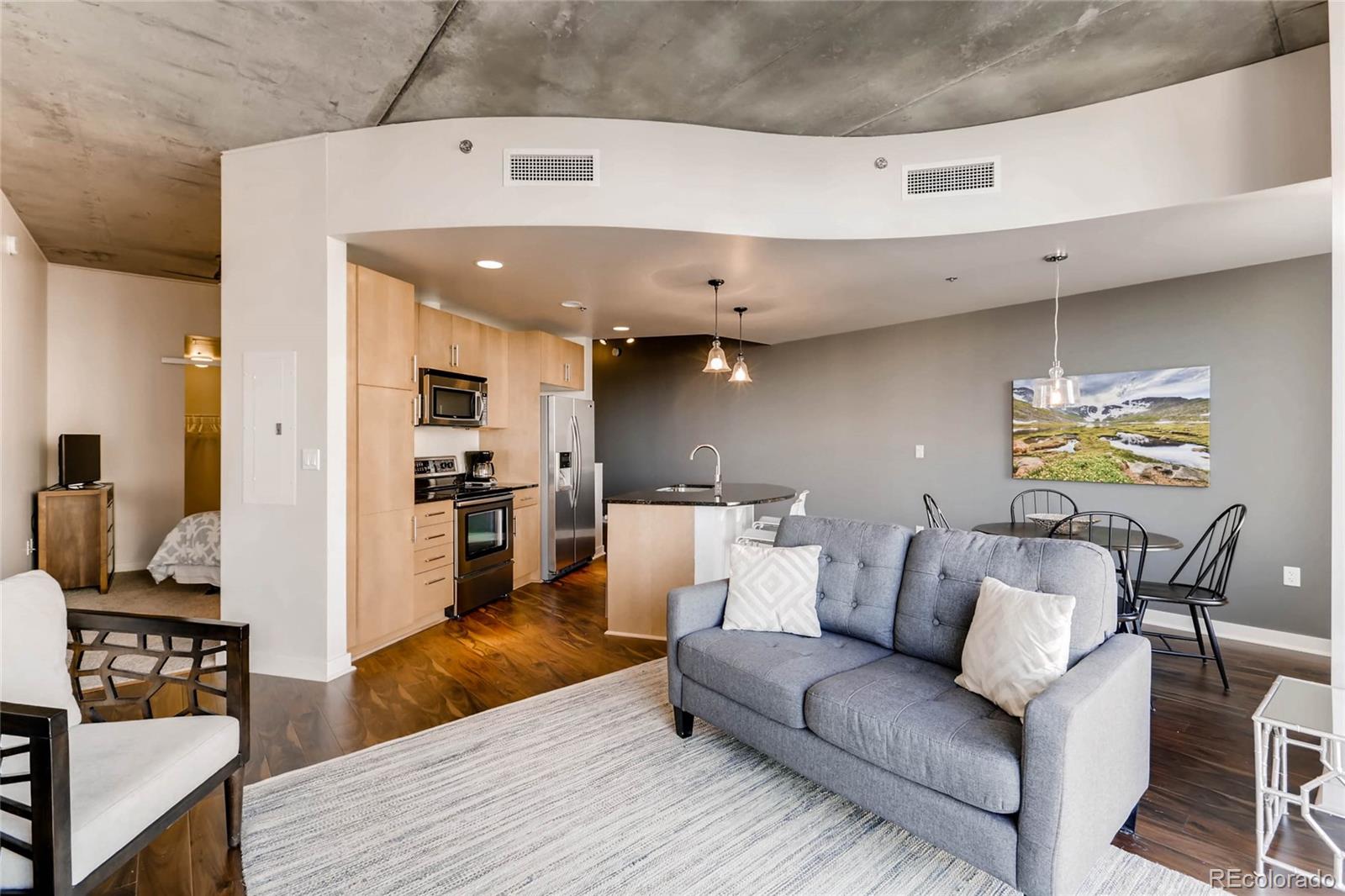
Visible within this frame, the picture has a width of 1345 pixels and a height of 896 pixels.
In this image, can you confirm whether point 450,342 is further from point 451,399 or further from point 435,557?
point 435,557

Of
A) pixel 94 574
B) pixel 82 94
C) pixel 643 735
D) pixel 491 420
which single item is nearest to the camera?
pixel 643 735

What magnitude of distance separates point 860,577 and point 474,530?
306cm

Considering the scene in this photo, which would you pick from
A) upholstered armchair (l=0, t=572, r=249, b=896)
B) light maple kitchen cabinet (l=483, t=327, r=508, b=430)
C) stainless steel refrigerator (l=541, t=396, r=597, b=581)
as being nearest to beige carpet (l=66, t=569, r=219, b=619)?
light maple kitchen cabinet (l=483, t=327, r=508, b=430)

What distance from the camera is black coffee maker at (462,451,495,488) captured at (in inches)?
209

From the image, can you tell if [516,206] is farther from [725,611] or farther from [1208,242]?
[1208,242]

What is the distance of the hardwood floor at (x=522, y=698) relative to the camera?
6.18 feet

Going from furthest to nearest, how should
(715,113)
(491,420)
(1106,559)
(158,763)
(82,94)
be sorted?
(491,420) < (715,113) < (82,94) < (1106,559) < (158,763)

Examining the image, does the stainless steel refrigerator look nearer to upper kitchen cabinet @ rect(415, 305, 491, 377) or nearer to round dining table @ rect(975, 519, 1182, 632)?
upper kitchen cabinet @ rect(415, 305, 491, 377)

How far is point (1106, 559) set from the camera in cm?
208

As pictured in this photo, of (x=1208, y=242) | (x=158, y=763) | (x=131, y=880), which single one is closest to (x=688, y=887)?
(x=158, y=763)

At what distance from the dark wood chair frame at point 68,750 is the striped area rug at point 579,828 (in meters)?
0.30

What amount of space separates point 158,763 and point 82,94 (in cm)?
305

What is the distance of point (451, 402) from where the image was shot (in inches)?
186

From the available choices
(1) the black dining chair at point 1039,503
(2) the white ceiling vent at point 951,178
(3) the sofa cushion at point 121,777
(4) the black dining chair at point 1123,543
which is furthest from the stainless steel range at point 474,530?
(1) the black dining chair at point 1039,503
